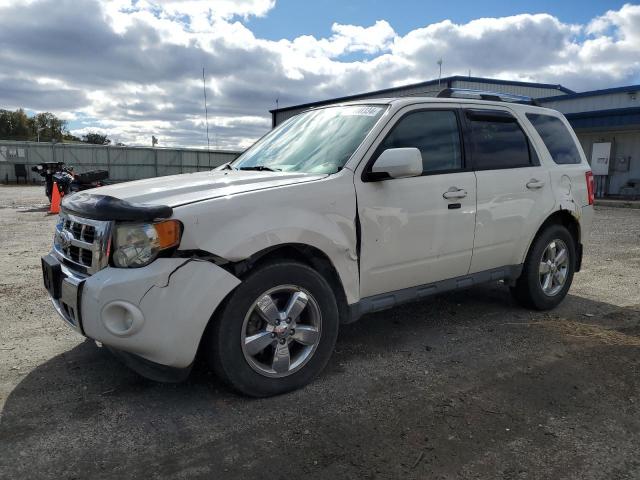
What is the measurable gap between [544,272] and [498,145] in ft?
4.63

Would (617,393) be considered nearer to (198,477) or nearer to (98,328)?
(198,477)

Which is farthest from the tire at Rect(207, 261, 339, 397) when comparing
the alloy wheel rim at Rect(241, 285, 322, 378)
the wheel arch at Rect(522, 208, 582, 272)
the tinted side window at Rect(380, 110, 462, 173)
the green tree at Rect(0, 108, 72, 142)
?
the green tree at Rect(0, 108, 72, 142)

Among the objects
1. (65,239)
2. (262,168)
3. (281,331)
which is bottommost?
(281,331)

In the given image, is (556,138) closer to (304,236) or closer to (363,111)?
(363,111)

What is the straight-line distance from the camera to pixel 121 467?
2.52m

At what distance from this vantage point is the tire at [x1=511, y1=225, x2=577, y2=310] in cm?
494

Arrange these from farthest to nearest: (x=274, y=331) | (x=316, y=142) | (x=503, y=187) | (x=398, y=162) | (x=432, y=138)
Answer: (x=503, y=187), (x=432, y=138), (x=316, y=142), (x=398, y=162), (x=274, y=331)

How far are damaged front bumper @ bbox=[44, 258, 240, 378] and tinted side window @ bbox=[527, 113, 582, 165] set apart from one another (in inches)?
142

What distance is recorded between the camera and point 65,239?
10.7ft

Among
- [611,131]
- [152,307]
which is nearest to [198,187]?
[152,307]

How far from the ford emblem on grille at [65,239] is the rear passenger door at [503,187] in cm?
304

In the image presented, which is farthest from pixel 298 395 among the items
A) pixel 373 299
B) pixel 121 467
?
pixel 121 467

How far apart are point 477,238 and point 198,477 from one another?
290cm

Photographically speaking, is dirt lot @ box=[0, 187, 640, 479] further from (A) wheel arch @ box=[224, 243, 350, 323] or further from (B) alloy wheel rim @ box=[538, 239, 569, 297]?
(A) wheel arch @ box=[224, 243, 350, 323]
